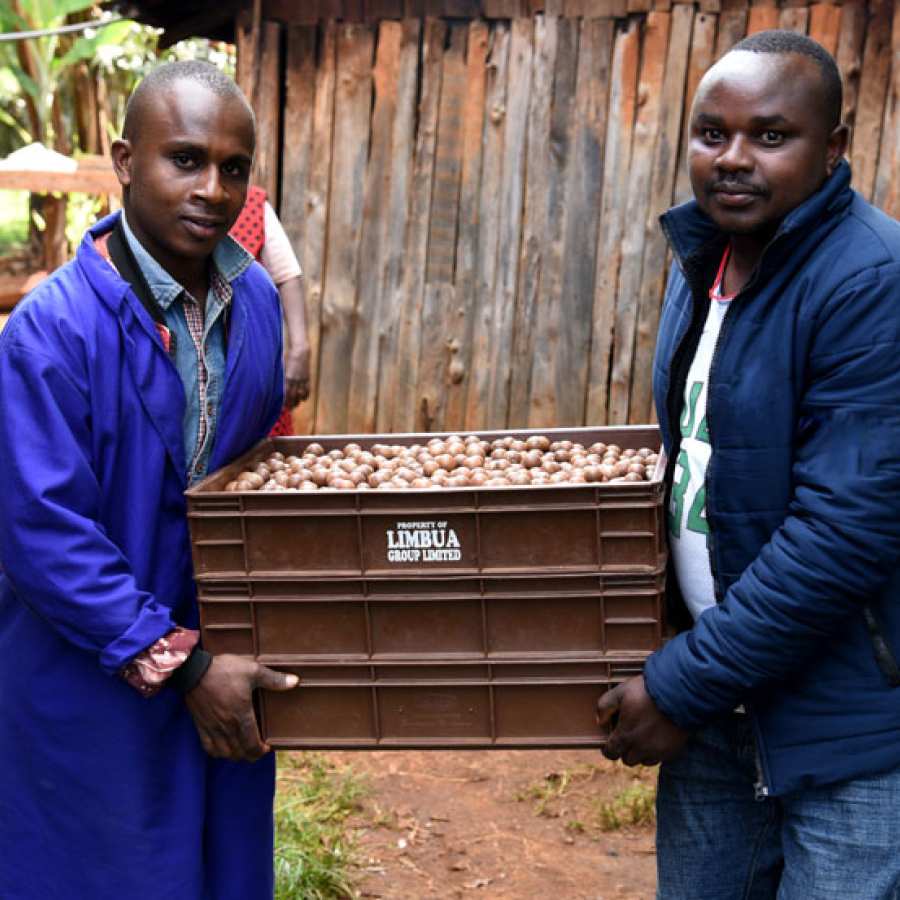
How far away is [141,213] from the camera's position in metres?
2.78

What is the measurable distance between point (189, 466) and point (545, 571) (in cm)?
85

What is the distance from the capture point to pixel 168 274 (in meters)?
2.83

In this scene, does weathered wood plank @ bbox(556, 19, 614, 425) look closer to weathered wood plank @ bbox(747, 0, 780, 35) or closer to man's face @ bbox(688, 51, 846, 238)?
weathered wood plank @ bbox(747, 0, 780, 35)

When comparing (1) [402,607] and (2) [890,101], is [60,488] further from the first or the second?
(2) [890,101]

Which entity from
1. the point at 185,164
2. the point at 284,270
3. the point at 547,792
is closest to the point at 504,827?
the point at 547,792

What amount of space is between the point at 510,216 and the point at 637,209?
0.60 m

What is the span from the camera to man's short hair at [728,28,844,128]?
2.48 meters

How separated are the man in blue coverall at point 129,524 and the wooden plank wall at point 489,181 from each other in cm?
322

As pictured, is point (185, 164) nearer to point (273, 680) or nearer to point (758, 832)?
point (273, 680)

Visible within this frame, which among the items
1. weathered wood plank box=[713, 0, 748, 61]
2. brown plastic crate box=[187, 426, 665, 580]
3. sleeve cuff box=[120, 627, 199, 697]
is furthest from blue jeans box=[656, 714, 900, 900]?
weathered wood plank box=[713, 0, 748, 61]

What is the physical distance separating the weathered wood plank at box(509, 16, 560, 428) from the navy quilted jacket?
3.52 meters

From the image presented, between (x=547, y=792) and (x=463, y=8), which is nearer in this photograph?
(x=547, y=792)

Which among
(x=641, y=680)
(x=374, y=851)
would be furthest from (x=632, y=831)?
(x=641, y=680)

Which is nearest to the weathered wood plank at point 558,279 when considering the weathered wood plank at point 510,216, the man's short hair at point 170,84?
the weathered wood plank at point 510,216
